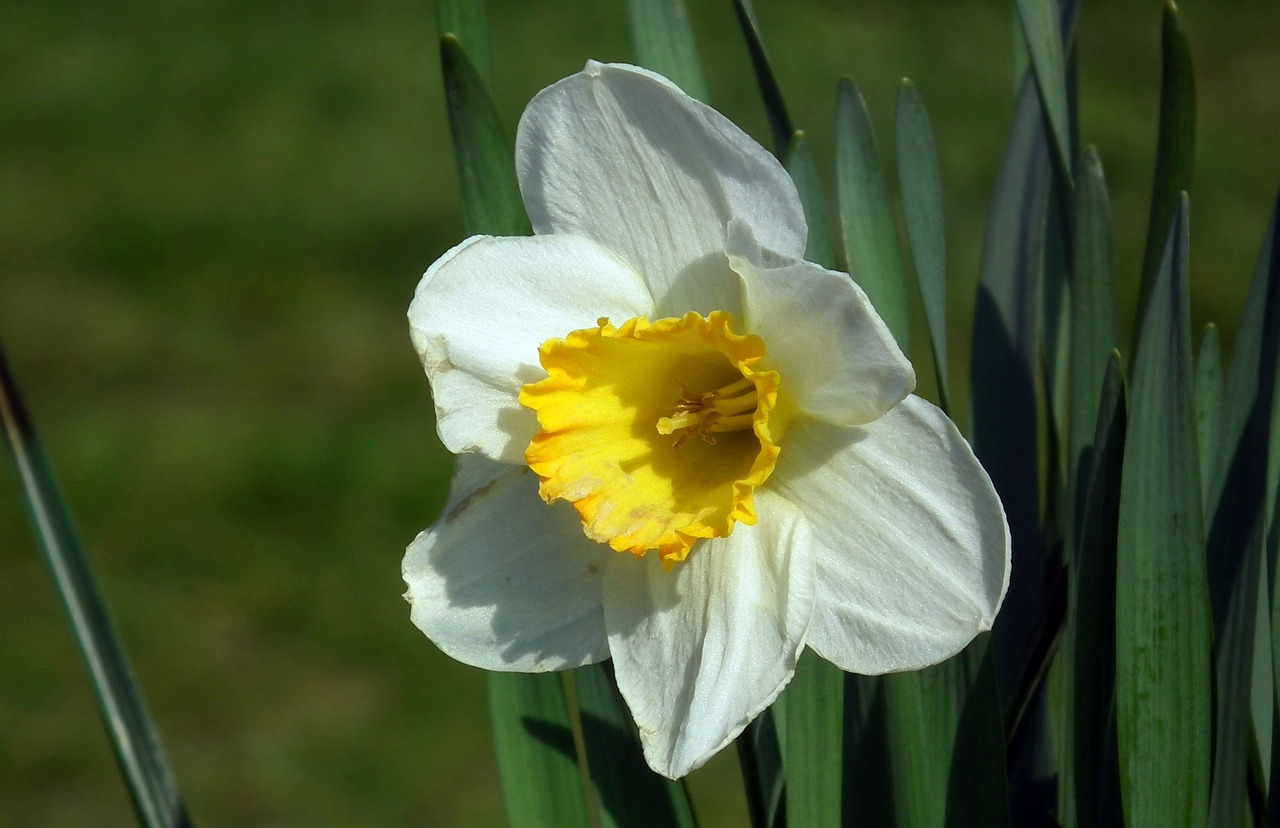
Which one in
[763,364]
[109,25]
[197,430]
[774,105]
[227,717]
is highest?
[109,25]

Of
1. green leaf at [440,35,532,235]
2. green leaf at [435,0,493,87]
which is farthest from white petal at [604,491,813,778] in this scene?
green leaf at [435,0,493,87]

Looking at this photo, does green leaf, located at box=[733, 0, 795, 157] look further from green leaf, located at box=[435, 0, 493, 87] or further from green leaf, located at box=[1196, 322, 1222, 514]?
green leaf, located at box=[1196, 322, 1222, 514]

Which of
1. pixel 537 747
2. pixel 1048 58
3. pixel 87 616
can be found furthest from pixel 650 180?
pixel 87 616

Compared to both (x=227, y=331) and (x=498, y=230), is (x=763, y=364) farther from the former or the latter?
(x=227, y=331)

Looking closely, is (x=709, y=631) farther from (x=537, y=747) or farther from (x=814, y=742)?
(x=537, y=747)

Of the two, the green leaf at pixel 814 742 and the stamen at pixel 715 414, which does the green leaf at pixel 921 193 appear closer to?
the stamen at pixel 715 414

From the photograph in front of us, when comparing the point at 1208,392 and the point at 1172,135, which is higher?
the point at 1172,135

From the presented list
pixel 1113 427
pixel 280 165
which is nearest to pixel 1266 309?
pixel 1113 427
